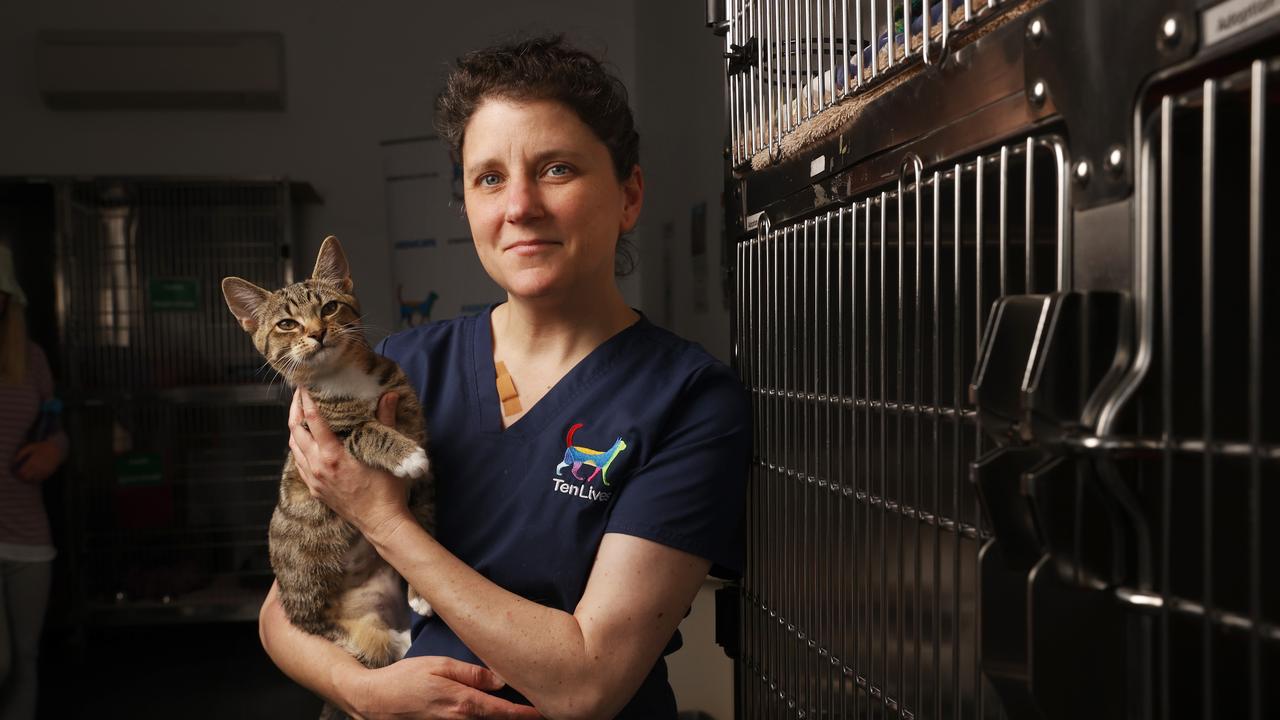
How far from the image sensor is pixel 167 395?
11.6 ft

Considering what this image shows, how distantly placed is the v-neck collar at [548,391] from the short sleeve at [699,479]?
124mm

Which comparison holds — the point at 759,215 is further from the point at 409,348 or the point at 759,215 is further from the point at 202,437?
the point at 202,437

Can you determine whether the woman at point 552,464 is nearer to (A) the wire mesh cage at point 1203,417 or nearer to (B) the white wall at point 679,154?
(A) the wire mesh cage at point 1203,417

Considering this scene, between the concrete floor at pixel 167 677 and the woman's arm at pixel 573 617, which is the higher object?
the woman's arm at pixel 573 617

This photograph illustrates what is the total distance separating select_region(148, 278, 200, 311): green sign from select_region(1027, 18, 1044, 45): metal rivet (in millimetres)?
3671

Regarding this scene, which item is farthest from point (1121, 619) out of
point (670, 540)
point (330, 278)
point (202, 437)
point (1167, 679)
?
point (202, 437)

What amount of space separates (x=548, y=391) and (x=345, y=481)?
0.86 ft

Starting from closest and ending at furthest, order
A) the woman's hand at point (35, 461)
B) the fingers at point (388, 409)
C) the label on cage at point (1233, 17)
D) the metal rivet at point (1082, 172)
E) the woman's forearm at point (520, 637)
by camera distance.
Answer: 1. the label on cage at point (1233, 17)
2. the metal rivet at point (1082, 172)
3. the woman's forearm at point (520, 637)
4. the fingers at point (388, 409)
5. the woman's hand at point (35, 461)

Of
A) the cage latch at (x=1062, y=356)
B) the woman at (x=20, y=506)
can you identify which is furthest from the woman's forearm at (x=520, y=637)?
the woman at (x=20, y=506)

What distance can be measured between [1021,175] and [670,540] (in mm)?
553

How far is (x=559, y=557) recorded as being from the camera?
3.30 feet

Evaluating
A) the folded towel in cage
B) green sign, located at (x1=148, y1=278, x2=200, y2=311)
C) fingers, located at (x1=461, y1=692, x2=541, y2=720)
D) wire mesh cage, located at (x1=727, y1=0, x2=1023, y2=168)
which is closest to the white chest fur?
fingers, located at (x1=461, y1=692, x2=541, y2=720)

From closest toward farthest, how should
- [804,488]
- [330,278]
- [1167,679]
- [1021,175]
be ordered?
[1167,679]
[1021,175]
[804,488]
[330,278]

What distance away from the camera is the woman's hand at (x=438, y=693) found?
0.96 m
